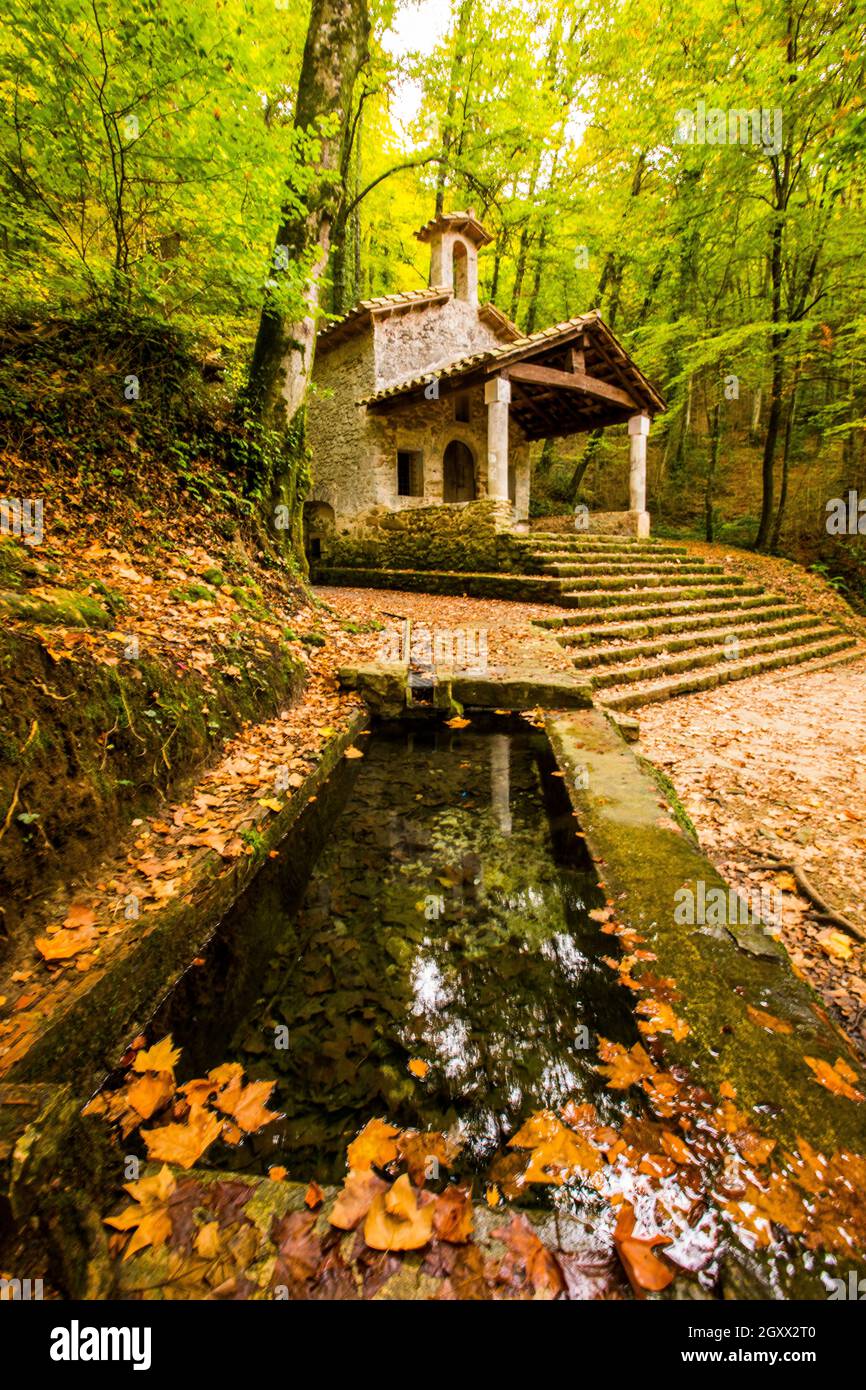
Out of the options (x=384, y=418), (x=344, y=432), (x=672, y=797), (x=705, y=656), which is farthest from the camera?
(x=344, y=432)

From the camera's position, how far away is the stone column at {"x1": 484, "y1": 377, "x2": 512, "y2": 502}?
10.7 meters

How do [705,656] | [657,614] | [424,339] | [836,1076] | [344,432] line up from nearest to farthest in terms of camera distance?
[836,1076] < [705,656] < [657,614] < [424,339] < [344,432]

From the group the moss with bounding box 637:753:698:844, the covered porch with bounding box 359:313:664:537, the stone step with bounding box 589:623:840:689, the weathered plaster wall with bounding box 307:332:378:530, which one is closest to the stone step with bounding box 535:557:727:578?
the covered porch with bounding box 359:313:664:537

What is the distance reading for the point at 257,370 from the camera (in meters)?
6.36

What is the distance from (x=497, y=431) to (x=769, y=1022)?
36.6 ft

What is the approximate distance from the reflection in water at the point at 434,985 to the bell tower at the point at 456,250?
47.3ft

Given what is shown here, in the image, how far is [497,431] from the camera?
10891 millimetres

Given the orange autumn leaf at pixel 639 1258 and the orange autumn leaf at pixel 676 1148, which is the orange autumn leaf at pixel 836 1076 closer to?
the orange autumn leaf at pixel 676 1148

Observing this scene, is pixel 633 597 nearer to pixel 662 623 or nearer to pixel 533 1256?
pixel 662 623

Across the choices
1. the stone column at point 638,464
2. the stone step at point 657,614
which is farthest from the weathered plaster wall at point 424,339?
the stone step at point 657,614

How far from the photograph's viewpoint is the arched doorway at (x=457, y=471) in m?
14.8

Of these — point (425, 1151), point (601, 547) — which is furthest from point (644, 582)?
point (425, 1151)

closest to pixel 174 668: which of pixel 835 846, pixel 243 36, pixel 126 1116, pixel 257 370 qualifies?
pixel 126 1116
